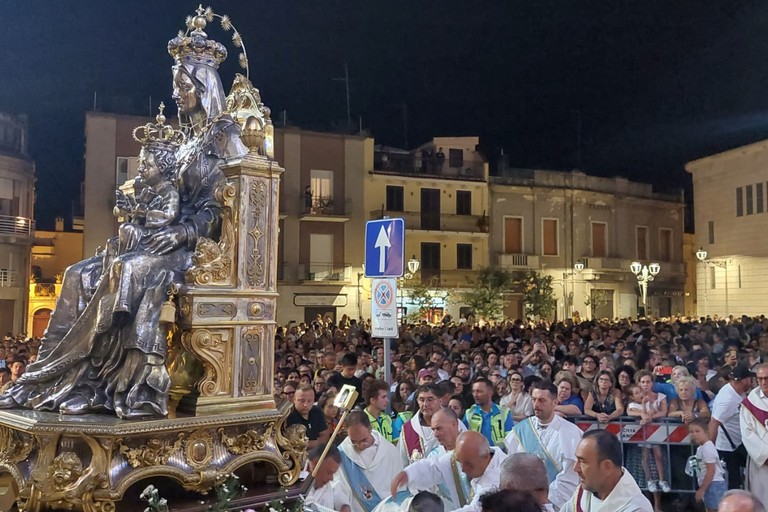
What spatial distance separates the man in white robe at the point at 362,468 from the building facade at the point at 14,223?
89.9ft

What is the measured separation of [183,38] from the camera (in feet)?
18.6

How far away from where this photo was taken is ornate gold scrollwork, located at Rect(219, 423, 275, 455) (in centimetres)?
477

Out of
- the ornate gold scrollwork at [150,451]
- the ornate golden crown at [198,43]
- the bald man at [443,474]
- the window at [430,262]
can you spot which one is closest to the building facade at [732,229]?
the window at [430,262]

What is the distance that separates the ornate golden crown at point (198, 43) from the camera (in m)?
5.67

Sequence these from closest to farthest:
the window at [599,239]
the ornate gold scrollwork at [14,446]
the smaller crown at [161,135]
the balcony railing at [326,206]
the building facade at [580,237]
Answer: the ornate gold scrollwork at [14,446] → the smaller crown at [161,135] → the balcony railing at [326,206] → the building facade at [580,237] → the window at [599,239]

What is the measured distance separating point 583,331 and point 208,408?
1544 centimetres

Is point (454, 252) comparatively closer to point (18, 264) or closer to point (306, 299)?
point (306, 299)

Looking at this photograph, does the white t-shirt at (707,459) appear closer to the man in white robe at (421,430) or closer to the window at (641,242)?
the man in white robe at (421,430)

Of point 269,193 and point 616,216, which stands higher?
point 616,216

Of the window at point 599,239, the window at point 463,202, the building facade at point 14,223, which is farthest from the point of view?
the window at point 599,239

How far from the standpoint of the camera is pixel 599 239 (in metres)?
38.2

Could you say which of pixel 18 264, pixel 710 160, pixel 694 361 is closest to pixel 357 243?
pixel 18 264

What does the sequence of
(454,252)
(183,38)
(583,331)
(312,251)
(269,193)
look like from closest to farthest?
(269,193), (183,38), (583,331), (312,251), (454,252)

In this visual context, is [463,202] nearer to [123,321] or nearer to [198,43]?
[198,43]
